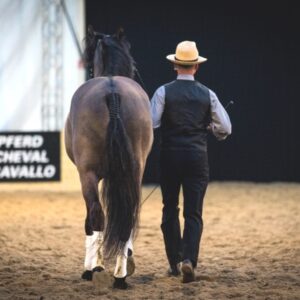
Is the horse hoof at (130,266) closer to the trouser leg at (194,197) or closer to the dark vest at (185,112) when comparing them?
the trouser leg at (194,197)

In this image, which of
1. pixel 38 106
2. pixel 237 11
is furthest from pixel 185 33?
pixel 38 106

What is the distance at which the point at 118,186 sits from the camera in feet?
17.5

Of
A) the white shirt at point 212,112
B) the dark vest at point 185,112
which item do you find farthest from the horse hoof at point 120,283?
the white shirt at point 212,112

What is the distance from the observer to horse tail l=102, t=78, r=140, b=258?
5.31m

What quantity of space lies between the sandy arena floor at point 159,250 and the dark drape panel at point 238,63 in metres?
1.45

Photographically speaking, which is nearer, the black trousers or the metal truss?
the black trousers

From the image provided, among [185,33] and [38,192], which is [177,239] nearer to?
[38,192]

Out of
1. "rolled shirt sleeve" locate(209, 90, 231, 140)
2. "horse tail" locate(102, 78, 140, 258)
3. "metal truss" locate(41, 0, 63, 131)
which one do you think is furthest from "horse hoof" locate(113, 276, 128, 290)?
"metal truss" locate(41, 0, 63, 131)

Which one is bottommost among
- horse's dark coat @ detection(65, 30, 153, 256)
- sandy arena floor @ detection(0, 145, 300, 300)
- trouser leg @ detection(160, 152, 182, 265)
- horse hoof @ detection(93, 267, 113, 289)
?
sandy arena floor @ detection(0, 145, 300, 300)

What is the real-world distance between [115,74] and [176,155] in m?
0.76

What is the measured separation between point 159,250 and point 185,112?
1.86 metres

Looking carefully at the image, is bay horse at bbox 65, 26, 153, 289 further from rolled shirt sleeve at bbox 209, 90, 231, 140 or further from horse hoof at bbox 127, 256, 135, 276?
rolled shirt sleeve at bbox 209, 90, 231, 140

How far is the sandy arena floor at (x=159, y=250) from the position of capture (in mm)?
5391

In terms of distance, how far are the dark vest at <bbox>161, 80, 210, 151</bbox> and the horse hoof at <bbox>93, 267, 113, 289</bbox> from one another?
1.00 m
